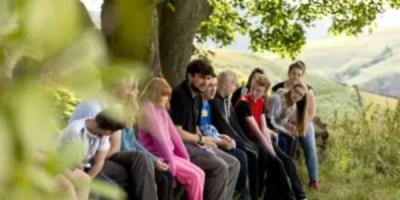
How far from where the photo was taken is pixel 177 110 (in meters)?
7.59

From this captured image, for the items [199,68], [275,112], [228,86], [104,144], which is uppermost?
[199,68]

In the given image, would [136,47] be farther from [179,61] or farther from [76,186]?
[179,61]

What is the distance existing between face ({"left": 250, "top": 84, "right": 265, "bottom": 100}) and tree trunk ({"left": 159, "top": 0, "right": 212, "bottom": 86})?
2455 millimetres

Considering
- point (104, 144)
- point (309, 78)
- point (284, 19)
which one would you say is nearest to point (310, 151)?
point (104, 144)

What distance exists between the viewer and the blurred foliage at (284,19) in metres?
17.8

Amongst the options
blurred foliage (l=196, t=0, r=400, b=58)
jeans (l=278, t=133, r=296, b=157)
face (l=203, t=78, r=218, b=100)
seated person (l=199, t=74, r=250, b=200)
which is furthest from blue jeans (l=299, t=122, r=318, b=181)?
blurred foliage (l=196, t=0, r=400, b=58)

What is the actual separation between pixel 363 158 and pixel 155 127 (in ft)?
20.6

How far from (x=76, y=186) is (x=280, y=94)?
9.75 m

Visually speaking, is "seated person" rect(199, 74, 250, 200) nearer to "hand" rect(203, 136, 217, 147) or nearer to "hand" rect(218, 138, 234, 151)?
"hand" rect(218, 138, 234, 151)

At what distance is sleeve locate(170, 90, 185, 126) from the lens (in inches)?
299

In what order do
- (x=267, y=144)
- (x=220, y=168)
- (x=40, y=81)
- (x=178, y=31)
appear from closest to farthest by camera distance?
(x=40, y=81)
(x=220, y=168)
(x=267, y=144)
(x=178, y=31)

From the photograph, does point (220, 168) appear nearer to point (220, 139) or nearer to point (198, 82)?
point (220, 139)

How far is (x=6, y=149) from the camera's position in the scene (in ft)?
1.42

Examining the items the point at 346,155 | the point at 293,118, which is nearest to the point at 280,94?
the point at 293,118
